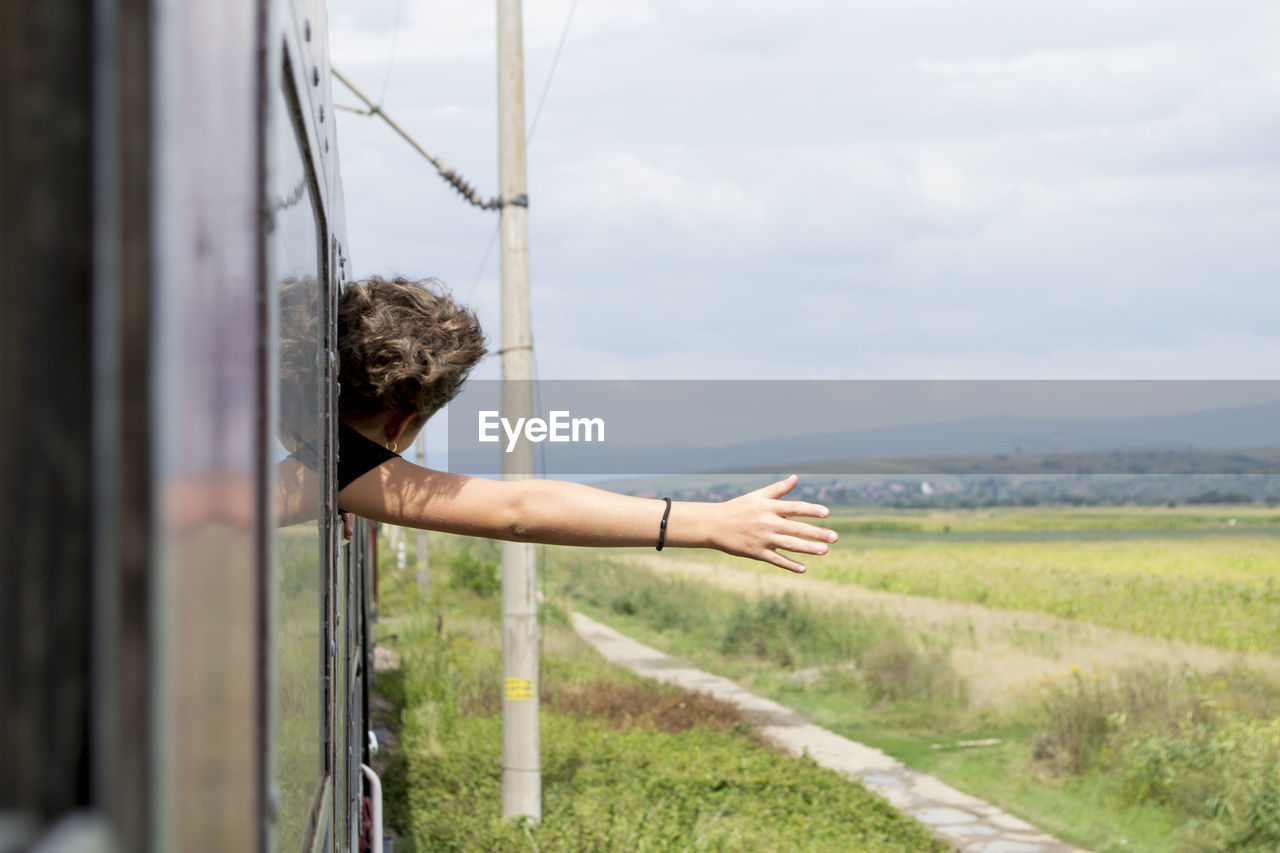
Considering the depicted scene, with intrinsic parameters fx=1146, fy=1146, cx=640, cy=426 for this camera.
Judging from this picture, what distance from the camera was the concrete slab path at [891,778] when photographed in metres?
8.27

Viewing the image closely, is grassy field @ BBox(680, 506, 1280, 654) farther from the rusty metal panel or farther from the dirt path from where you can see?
the rusty metal panel

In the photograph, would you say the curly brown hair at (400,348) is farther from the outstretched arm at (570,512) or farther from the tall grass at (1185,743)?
the tall grass at (1185,743)

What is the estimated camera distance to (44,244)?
43 cm

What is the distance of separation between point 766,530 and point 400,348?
70 centimetres

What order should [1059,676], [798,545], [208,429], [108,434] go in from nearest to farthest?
[108,434] < [208,429] < [798,545] < [1059,676]

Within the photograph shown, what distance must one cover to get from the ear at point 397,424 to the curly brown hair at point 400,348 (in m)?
0.01

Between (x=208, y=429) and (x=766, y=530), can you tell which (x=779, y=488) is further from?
(x=208, y=429)

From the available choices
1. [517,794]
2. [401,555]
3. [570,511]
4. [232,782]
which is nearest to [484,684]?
[517,794]

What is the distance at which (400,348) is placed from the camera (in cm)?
198

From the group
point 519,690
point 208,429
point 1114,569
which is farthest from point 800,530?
point 1114,569

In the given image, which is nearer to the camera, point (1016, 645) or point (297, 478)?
point (297, 478)

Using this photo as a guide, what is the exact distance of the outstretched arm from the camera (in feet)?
6.02

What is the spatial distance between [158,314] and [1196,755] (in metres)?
9.63

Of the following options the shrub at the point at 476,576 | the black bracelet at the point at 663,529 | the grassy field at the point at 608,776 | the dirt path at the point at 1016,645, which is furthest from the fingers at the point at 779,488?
the shrub at the point at 476,576
